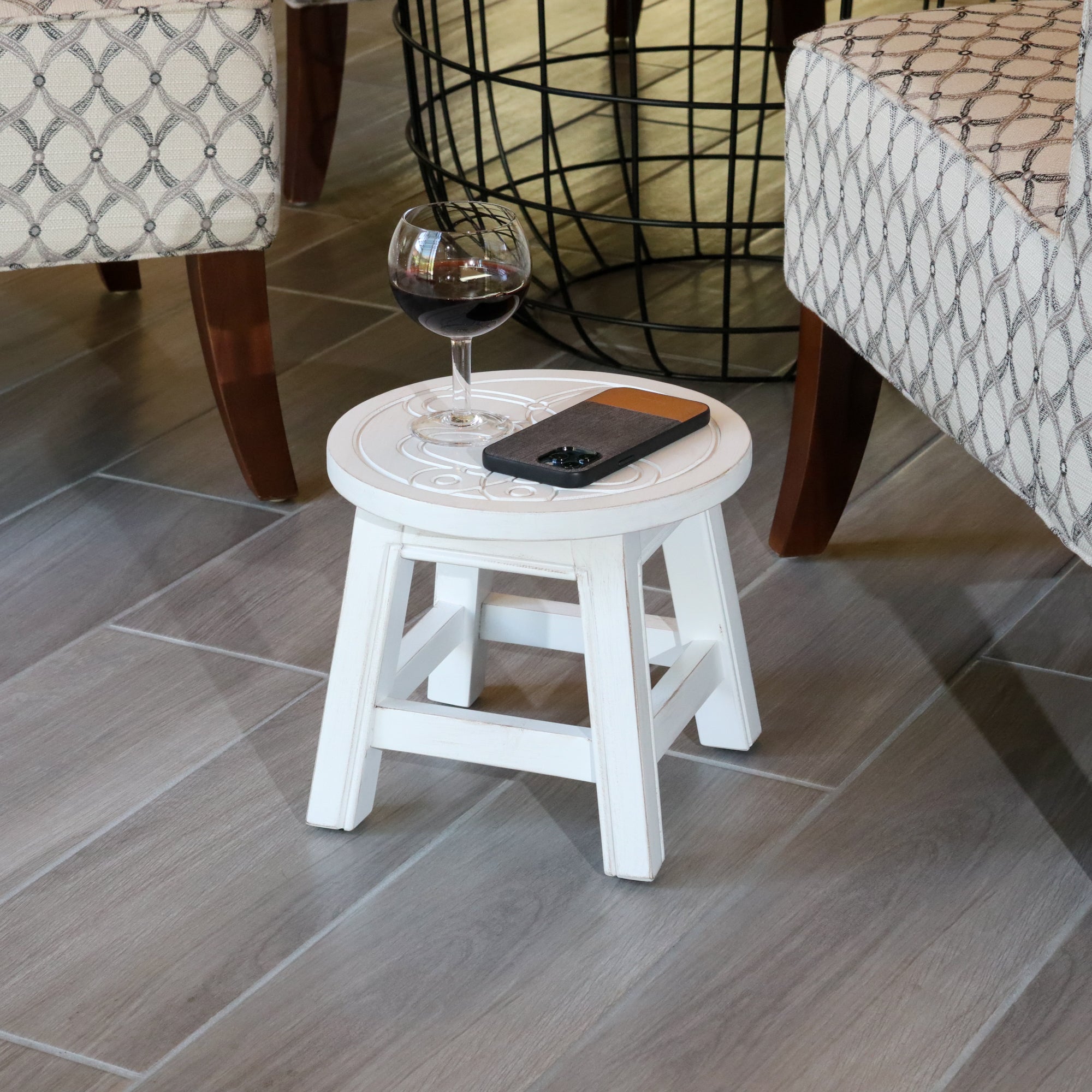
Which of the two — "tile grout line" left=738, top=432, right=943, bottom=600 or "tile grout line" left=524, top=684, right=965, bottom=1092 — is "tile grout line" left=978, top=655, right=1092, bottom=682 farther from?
"tile grout line" left=738, top=432, right=943, bottom=600

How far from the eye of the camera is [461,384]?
3.48ft

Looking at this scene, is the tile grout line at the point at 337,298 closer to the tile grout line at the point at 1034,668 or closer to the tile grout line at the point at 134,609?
the tile grout line at the point at 134,609

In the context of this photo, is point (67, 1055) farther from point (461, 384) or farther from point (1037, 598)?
point (1037, 598)

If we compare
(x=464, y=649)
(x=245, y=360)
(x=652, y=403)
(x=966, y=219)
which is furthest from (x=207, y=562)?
(x=966, y=219)

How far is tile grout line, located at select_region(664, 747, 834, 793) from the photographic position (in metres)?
1.14

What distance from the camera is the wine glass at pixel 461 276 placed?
998mm

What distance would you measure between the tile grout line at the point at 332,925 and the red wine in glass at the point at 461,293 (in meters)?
0.34

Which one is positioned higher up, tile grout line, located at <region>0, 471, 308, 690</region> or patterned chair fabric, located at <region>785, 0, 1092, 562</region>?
patterned chair fabric, located at <region>785, 0, 1092, 562</region>

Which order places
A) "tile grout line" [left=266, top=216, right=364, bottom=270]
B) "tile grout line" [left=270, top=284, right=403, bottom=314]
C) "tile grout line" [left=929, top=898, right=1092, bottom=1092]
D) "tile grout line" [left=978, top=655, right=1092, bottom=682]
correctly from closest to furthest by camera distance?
"tile grout line" [left=929, top=898, right=1092, bottom=1092], "tile grout line" [left=978, top=655, right=1092, bottom=682], "tile grout line" [left=270, top=284, right=403, bottom=314], "tile grout line" [left=266, top=216, right=364, bottom=270]

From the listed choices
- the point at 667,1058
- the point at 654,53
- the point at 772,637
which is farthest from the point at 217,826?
the point at 654,53

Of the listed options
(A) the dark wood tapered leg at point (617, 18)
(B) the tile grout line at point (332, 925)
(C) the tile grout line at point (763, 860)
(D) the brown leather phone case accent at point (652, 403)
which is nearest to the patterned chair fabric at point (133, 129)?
(D) the brown leather phone case accent at point (652, 403)

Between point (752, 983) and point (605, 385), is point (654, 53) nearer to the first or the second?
point (605, 385)

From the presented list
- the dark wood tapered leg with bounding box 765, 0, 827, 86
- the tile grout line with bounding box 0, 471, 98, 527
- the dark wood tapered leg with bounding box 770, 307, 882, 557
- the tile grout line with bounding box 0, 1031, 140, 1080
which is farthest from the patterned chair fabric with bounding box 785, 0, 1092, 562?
the dark wood tapered leg with bounding box 765, 0, 827, 86

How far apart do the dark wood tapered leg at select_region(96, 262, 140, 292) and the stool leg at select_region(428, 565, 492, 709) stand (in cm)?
98
